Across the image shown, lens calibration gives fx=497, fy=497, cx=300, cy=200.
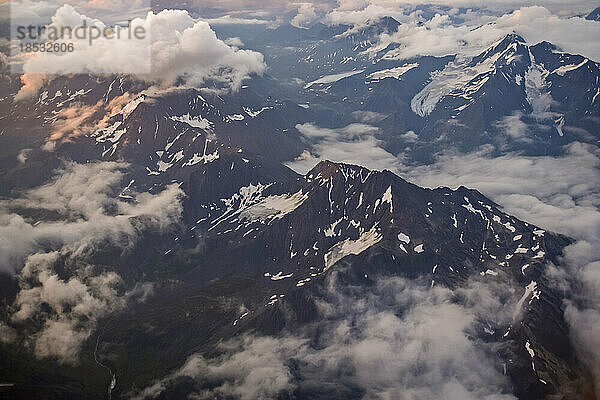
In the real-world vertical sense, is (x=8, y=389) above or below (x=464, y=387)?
below

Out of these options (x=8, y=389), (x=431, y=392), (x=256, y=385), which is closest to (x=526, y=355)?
(x=431, y=392)

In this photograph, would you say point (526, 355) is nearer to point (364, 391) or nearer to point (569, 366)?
point (569, 366)

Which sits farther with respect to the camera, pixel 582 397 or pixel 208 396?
pixel 208 396

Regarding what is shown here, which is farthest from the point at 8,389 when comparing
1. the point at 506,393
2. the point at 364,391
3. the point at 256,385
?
the point at 506,393

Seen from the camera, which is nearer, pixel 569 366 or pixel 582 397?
pixel 582 397

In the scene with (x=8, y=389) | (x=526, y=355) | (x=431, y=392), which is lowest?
(x=8, y=389)

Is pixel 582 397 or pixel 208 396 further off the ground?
pixel 582 397

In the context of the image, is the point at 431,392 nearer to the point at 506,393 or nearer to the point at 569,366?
the point at 506,393

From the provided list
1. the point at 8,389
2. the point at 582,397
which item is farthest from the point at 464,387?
the point at 8,389
